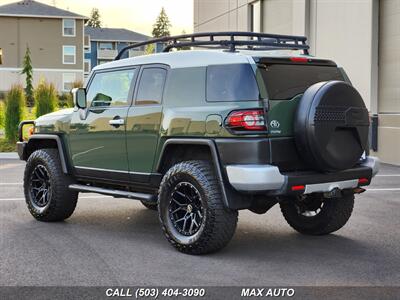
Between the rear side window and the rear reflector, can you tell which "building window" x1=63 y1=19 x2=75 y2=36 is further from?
the rear reflector

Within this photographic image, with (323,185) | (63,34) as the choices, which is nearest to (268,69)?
(323,185)

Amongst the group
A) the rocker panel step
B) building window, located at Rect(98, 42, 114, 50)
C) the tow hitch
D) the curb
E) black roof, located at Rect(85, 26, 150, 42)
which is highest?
black roof, located at Rect(85, 26, 150, 42)

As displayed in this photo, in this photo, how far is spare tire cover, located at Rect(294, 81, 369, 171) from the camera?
610 cm

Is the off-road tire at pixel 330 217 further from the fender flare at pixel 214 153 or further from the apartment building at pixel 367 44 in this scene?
the apartment building at pixel 367 44

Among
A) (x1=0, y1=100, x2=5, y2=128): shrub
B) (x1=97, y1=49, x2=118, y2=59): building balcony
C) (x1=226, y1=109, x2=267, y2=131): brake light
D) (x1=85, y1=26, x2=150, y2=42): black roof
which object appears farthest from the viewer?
(x1=85, y1=26, x2=150, y2=42): black roof

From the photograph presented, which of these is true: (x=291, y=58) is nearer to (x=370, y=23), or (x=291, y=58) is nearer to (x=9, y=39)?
(x=370, y=23)

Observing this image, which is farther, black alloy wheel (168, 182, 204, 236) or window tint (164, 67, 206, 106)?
window tint (164, 67, 206, 106)

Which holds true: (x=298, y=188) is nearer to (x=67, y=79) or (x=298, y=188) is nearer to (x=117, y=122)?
(x=117, y=122)

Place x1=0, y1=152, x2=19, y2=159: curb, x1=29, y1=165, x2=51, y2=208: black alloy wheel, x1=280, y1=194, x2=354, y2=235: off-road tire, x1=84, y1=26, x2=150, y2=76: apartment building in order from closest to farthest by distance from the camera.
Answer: x1=280, y1=194, x2=354, y2=235: off-road tire < x1=29, y1=165, x2=51, y2=208: black alloy wheel < x1=0, y1=152, x2=19, y2=159: curb < x1=84, y1=26, x2=150, y2=76: apartment building

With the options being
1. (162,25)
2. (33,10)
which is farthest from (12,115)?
(162,25)

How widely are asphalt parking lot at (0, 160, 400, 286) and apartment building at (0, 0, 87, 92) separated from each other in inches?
2021

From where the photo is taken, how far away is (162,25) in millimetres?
130500

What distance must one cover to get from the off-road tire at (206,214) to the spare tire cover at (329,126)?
34.2 inches

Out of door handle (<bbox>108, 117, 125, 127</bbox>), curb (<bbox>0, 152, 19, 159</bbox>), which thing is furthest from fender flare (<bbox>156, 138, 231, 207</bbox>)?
curb (<bbox>0, 152, 19, 159</bbox>)
